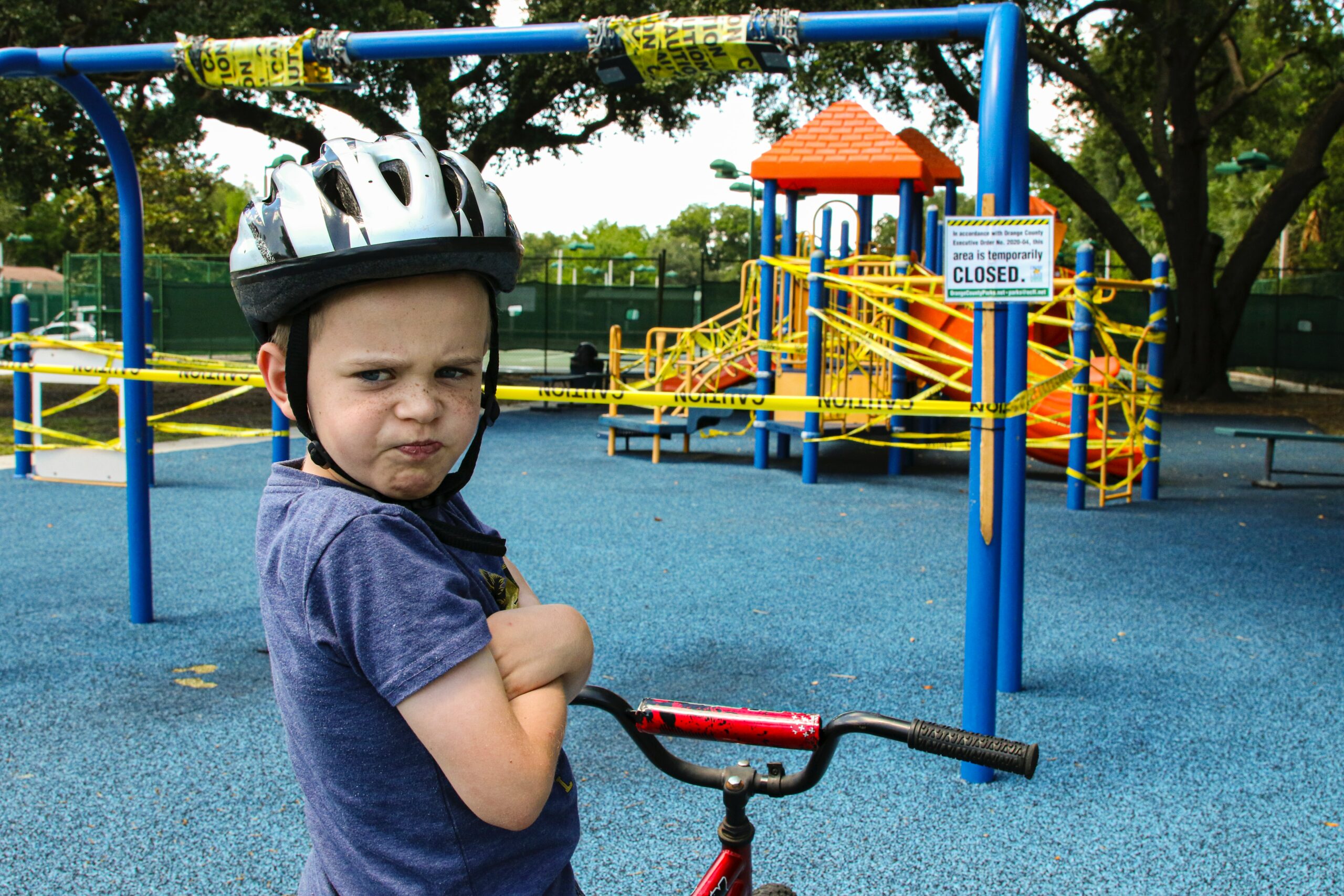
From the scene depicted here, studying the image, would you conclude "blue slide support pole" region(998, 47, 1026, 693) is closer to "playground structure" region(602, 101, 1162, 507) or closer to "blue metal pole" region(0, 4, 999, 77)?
"blue metal pole" region(0, 4, 999, 77)

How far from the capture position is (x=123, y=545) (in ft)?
21.0

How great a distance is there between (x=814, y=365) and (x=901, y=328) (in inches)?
65.2

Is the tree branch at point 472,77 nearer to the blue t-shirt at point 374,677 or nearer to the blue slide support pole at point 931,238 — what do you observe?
the blue slide support pole at point 931,238

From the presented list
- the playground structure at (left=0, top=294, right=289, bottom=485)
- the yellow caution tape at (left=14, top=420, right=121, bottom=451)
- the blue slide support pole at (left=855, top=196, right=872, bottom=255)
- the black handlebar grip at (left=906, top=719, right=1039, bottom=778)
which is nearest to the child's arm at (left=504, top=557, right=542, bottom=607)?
the black handlebar grip at (left=906, top=719, right=1039, bottom=778)

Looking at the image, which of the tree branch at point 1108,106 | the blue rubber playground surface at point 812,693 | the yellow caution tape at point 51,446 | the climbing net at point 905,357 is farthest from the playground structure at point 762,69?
the tree branch at point 1108,106

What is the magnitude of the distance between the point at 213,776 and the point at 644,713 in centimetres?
227

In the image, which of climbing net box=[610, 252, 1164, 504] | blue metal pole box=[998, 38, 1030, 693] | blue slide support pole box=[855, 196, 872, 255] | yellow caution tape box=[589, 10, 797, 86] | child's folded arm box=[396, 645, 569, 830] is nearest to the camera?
child's folded arm box=[396, 645, 569, 830]

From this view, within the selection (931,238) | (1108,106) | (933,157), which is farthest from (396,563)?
(1108,106)

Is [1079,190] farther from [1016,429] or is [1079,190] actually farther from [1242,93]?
[1016,429]

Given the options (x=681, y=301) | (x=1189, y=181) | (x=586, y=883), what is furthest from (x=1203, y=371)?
(x=586, y=883)

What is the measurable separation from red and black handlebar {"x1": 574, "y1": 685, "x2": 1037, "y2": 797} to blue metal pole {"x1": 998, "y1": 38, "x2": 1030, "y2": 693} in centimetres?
187

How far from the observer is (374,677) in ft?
3.15

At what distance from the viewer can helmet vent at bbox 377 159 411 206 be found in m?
1.10

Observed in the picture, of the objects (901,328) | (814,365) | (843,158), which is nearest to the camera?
(814,365)
